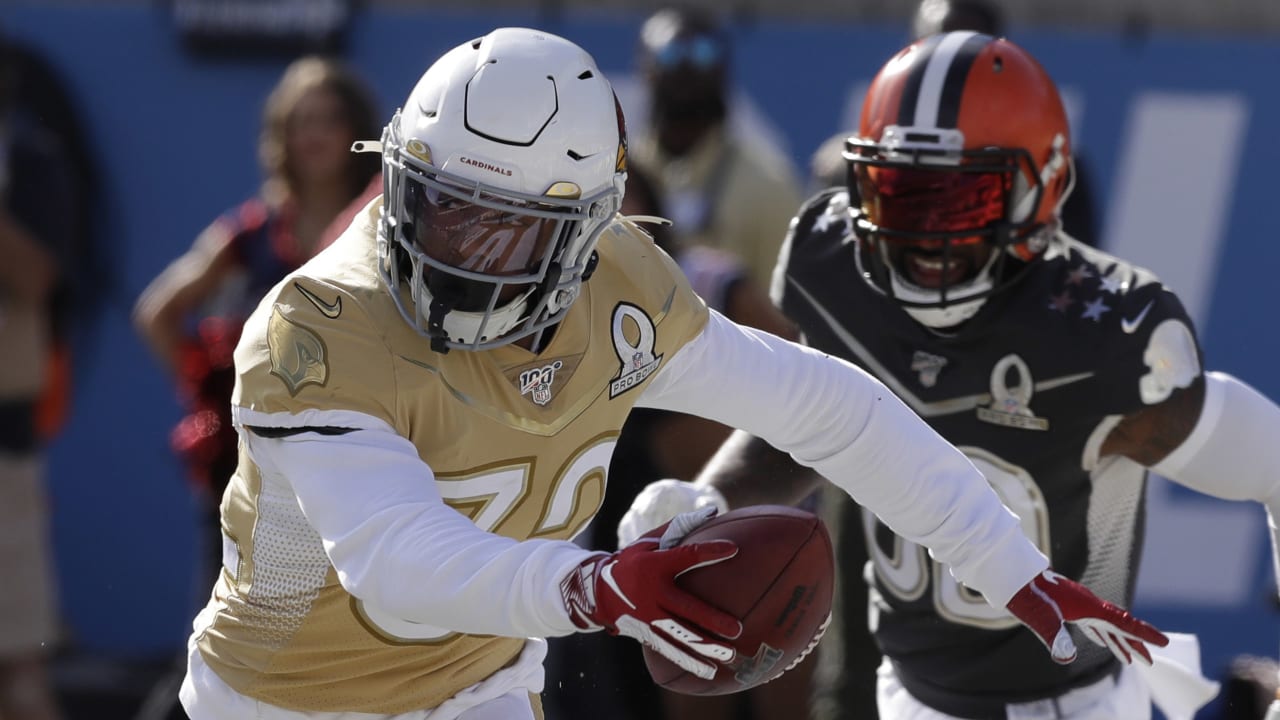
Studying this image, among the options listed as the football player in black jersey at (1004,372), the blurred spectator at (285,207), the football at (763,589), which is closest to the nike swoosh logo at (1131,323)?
the football player in black jersey at (1004,372)

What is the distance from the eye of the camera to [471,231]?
262 centimetres

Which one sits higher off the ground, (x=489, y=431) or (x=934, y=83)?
(x=934, y=83)

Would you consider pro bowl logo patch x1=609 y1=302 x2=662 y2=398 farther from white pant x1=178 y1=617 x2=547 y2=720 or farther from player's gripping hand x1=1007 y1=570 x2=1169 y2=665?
player's gripping hand x1=1007 y1=570 x2=1169 y2=665

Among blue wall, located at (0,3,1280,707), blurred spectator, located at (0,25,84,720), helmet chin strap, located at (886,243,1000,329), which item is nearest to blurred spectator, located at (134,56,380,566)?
blurred spectator, located at (0,25,84,720)

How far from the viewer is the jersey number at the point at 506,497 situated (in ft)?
8.71

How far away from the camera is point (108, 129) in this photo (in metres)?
6.01

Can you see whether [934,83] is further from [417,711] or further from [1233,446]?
[417,711]

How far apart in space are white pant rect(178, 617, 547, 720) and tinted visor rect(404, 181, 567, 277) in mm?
674

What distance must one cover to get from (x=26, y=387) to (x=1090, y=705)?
302 centimetres

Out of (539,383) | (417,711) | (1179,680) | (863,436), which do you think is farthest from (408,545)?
(1179,680)

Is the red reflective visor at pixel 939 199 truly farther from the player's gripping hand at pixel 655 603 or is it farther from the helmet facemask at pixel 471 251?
the player's gripping hand at pixel 655 603

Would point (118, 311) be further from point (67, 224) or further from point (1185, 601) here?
point (1185, 601)

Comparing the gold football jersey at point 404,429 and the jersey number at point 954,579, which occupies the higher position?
the gold football jersey at point 404,429

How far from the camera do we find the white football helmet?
260cm
